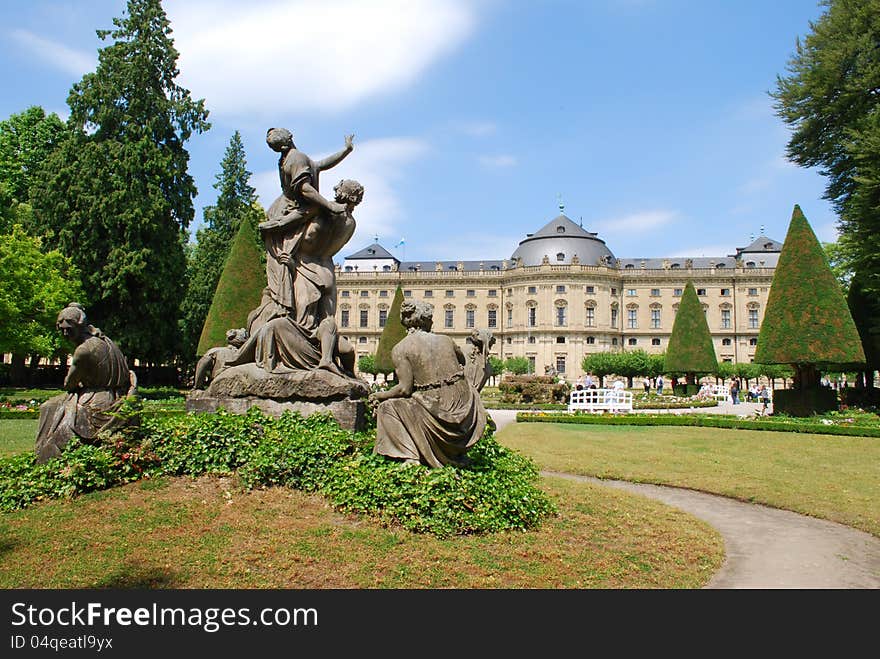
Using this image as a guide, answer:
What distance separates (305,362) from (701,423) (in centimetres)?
1473

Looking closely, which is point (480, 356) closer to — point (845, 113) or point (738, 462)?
point (738, 462)

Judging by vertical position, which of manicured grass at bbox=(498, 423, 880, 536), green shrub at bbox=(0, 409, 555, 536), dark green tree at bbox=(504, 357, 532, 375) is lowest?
manicured grass at bbox=(498, 423, 880, 536)

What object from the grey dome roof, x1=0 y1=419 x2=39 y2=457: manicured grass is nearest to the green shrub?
x1=0 y1=419 x2=39 y2=457: manicured grass

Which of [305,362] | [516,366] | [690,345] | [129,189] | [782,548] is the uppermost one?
[129,189]

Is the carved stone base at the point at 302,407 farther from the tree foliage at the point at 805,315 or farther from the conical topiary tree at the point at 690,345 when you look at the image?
the conical topiary tree at the point at 690,345

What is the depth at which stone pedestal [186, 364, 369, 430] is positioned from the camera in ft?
21.9

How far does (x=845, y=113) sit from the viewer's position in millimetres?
22047

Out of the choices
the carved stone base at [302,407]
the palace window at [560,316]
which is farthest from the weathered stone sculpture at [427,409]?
the palace window at [560,316]

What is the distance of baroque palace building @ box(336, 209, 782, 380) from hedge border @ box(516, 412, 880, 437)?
1827 inches

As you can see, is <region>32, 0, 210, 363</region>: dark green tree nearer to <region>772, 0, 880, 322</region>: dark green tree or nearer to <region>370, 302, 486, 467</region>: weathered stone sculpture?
<region>370, 302, 486, 467</region>: weathered stone sculpture

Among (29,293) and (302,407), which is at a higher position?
(29,293)

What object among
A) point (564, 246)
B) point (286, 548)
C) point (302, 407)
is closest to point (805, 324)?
point (302, 407)
